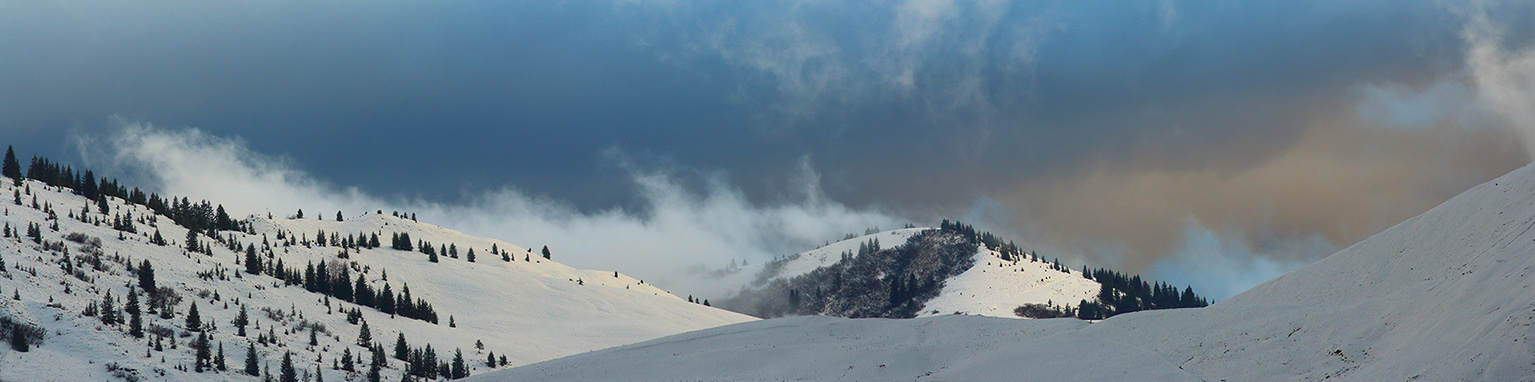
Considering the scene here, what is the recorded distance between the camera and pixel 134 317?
99.8 meters

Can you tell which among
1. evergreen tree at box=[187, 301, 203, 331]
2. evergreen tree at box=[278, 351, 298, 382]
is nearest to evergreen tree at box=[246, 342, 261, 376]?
evergreen tree at box=[278, 351, 298, 382]

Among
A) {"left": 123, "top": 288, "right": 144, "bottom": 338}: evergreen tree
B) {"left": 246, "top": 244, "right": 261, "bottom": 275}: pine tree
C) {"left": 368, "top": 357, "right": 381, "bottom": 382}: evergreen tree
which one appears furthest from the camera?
{"left": 246, "top": 244, "right": 261, "bottom": 275}: pine tree

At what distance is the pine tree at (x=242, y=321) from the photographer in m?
112

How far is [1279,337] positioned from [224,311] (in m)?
120

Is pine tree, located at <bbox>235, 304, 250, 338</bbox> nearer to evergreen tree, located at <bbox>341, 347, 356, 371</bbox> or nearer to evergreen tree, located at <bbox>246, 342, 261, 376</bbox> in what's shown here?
evergreen tree, located at <bbox>246, 342, 261, 376</bbox>

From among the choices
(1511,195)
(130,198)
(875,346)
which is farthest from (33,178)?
(1511,195)

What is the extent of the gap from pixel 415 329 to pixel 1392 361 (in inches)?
5263

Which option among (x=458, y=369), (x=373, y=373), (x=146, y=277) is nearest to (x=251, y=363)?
(x=373, y=373)

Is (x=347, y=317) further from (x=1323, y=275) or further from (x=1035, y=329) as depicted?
(x=1323, y=275)

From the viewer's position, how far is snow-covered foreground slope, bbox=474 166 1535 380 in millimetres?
43031

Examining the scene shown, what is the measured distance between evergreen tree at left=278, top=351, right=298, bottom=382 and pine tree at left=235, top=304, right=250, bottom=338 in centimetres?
1231

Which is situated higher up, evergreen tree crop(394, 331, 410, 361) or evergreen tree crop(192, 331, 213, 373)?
evergreen tree crop(394, 331, 410, 361)

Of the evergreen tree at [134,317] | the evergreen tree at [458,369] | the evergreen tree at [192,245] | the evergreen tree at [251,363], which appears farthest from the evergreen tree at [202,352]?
the evergreen tree at [192,245]

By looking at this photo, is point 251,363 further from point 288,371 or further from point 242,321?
point 242,321
